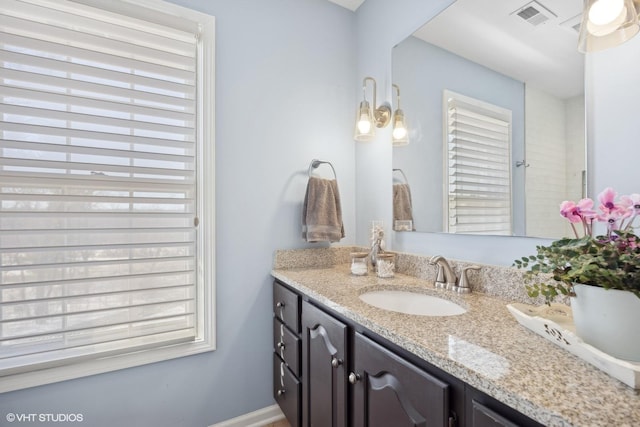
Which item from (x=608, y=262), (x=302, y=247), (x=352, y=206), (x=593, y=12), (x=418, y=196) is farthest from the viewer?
(x=352, y=206)

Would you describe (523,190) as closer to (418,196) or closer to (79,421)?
(418,196)

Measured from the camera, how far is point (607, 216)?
62 centimetres

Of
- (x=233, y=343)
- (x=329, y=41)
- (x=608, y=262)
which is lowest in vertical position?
(x=233, y=343)

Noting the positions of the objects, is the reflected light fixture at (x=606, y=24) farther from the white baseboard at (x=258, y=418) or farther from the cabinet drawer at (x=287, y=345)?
the white baseboard at (x=258, y=418)

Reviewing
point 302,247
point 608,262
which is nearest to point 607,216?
point 608,262

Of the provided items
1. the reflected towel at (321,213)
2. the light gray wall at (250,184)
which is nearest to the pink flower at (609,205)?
the reflected towel at (321,213)

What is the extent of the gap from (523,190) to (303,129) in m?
1.15

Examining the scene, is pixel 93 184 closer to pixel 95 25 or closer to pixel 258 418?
pixel 95 25

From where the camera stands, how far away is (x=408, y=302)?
1.27 metres

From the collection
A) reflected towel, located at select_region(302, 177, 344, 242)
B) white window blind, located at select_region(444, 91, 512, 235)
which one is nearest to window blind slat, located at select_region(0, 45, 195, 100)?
reflected towel, located at select_region(302, 177, 344, 242)

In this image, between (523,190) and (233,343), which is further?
(233,343)

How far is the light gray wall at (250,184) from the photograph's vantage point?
1.45 meters

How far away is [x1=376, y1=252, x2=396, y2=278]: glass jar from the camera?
1.46 m

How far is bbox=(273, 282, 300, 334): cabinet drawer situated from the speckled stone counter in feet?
0.55
